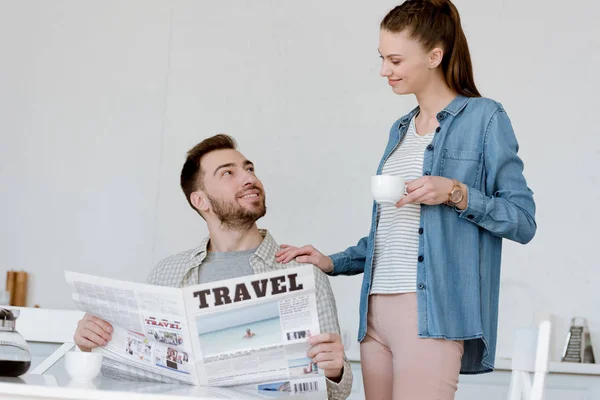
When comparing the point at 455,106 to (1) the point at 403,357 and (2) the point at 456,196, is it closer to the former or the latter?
(2) the point at 456,196

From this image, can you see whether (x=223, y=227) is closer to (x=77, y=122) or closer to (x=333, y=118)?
(x=333, y=118)

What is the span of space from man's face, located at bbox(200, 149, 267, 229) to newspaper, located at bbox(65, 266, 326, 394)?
69 cm

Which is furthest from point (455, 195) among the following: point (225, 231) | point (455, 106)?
point (225, 231)

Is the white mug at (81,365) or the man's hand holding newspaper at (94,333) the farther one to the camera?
the man's hand holding newspaper at (94,333)

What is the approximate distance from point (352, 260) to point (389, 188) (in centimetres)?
39

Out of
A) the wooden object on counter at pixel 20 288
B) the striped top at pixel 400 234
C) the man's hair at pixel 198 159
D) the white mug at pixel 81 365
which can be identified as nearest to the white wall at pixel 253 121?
the wooden object on counter at pixel 20 288

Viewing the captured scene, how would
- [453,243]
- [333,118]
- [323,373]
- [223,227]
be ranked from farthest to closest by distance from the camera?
[333,118] → [223,227] → [453,243] → [323,373]

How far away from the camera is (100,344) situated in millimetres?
1540

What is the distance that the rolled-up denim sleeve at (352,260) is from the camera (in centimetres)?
180

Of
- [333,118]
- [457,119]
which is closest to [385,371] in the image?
[457,119]

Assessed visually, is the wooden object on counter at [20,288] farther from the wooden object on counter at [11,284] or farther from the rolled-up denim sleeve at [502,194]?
the rolled-up denim sleeve at [502,194]

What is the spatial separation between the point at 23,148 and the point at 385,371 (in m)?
2.34

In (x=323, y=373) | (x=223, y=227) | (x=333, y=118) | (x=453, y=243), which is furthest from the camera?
(x=333, y=118)

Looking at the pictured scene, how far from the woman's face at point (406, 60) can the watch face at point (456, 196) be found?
9.9 inches
